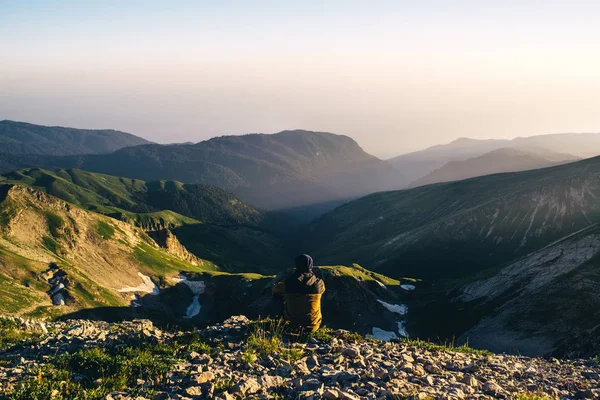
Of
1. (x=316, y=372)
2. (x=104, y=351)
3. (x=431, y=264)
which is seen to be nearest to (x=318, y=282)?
(x=316, y=372)

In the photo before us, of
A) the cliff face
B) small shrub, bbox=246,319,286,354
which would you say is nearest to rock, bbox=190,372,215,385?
small shrub, bbox=246,319,286,354

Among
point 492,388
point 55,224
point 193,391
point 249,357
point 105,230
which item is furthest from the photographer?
point 105,230

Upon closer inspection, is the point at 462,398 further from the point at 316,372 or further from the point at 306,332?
the point at 306,332

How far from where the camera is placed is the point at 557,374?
16109 millimetres

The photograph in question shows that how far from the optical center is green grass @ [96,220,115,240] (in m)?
110

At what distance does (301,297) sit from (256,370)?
15.0 ft

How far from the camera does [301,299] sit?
656 inches

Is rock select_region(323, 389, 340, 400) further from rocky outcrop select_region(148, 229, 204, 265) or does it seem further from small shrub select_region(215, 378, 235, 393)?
rocky outcrop select_region(148, 229, 204, 265)

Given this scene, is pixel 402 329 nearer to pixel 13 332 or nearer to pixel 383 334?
pixel 383 334

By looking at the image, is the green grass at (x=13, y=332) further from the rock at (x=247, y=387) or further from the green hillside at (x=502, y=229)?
the green hillside at (x=502, y=229)

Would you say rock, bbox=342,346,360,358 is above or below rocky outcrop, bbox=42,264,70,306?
above

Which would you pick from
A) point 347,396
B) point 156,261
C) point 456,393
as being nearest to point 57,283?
point 156,261

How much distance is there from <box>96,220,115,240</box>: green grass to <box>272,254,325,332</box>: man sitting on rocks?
108589 mm

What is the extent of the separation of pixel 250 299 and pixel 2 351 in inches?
3363
